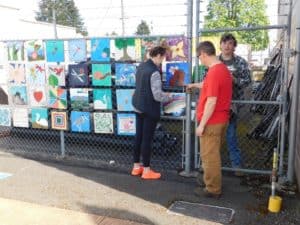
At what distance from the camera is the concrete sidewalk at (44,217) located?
13.6 feet

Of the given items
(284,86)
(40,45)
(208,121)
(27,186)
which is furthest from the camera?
(40,45)

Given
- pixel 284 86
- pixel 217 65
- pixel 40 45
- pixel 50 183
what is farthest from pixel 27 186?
pixel 284 86

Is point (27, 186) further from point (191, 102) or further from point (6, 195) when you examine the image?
point (191, 102)

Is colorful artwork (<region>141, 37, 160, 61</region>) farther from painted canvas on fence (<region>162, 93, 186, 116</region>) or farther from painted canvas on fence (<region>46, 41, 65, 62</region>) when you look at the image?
painted canvas on fence (<region>46, 41, 65, 62</region>)

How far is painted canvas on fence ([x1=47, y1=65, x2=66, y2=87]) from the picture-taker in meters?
6.12

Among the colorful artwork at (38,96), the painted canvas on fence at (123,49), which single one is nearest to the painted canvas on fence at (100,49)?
the painted canvas on fence at (123,49)

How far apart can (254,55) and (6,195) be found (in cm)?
406

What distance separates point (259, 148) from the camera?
6.89 meters

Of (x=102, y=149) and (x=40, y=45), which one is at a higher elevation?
(x=40, y=45)

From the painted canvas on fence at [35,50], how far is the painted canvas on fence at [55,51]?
0.41 feet

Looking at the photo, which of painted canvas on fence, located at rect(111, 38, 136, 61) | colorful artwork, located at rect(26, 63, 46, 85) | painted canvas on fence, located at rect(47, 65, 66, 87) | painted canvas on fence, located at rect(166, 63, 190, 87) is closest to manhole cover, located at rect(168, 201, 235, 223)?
painted canvas on fence, located at rect(166, 63, 190, 87)

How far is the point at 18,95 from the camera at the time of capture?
6547 mm

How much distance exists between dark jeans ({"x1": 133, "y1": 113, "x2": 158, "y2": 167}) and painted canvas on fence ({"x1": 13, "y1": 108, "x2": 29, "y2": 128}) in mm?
2231

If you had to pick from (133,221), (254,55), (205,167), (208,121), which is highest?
(254,55)
